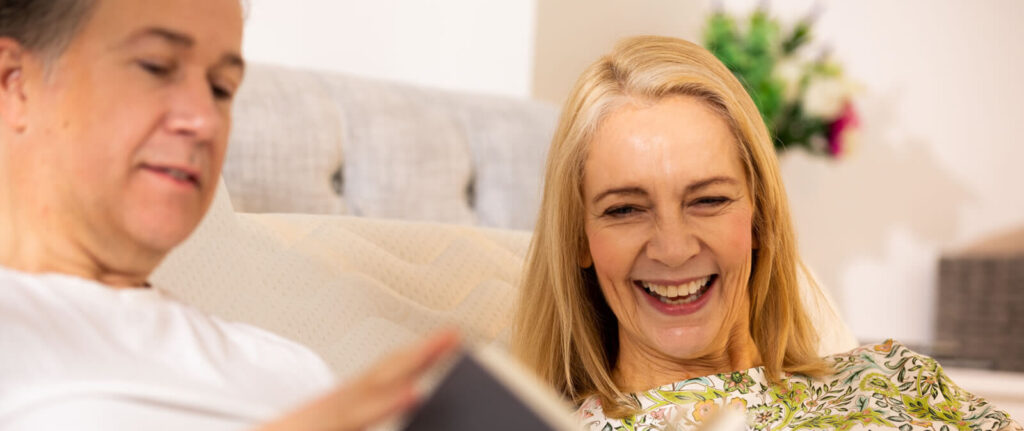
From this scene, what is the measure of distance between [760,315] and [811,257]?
7.21 ft

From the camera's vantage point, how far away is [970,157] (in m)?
3.54

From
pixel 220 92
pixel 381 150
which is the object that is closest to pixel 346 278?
pixel 381 150

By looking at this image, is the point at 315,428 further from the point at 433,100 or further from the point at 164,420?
the point at 433,100

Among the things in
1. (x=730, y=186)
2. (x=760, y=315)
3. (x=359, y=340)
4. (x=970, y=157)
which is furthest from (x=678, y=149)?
(x=970, y=157)

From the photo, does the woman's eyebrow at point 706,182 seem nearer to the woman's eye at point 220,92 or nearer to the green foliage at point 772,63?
the woman's eye at point 220,92

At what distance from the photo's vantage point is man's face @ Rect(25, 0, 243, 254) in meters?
0.58

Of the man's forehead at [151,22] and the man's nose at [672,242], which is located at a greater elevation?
the man's forehead at [151,22]

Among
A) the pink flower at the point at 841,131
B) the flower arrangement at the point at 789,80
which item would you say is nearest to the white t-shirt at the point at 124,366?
the flower arrangement at the point at 789,80

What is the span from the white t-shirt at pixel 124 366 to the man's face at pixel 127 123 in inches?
1.6

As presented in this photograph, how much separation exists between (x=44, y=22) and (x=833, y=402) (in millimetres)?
969

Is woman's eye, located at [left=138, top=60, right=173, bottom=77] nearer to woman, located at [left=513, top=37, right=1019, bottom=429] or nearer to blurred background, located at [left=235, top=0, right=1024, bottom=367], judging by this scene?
woman, located at [left=513, top=37, right=1019, bottom=429]

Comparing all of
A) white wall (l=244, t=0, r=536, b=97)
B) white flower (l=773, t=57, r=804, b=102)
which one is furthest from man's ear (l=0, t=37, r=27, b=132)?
white flower (l=773, t=57, r=804, b=102)

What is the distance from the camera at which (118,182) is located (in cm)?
58

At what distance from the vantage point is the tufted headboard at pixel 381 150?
5.17 feet
